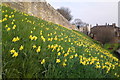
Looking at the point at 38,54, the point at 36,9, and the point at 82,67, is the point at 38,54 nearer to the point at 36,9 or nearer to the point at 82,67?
the point at 82,67

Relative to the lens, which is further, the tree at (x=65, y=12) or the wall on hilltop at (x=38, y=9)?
the tree at (x=65, y=12)

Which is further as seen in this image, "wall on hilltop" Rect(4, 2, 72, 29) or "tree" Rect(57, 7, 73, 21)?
"tree" Rect(57, 7, 73, 21)

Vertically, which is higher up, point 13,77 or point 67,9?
point 67,9

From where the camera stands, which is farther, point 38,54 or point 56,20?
point 56,20

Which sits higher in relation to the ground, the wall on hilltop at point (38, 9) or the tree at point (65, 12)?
the tree at point (65, 12)

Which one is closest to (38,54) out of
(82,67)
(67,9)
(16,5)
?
(82,67)

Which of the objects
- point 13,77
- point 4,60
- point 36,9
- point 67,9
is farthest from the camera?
point 67,9

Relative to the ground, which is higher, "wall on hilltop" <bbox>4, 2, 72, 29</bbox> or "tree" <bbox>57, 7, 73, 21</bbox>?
"tree" <bbox>57, 7, 73, 21</bbox>

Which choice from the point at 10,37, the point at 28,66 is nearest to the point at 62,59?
the point at 28,66

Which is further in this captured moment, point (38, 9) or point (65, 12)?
point (65, 12)

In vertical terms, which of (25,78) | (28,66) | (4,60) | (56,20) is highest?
(56,20)

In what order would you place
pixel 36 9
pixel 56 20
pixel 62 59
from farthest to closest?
pixel 56 20 → pixel 36 9 → pixel 62 59

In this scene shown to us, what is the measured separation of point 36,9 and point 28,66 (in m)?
10.9

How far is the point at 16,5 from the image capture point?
924 cm
